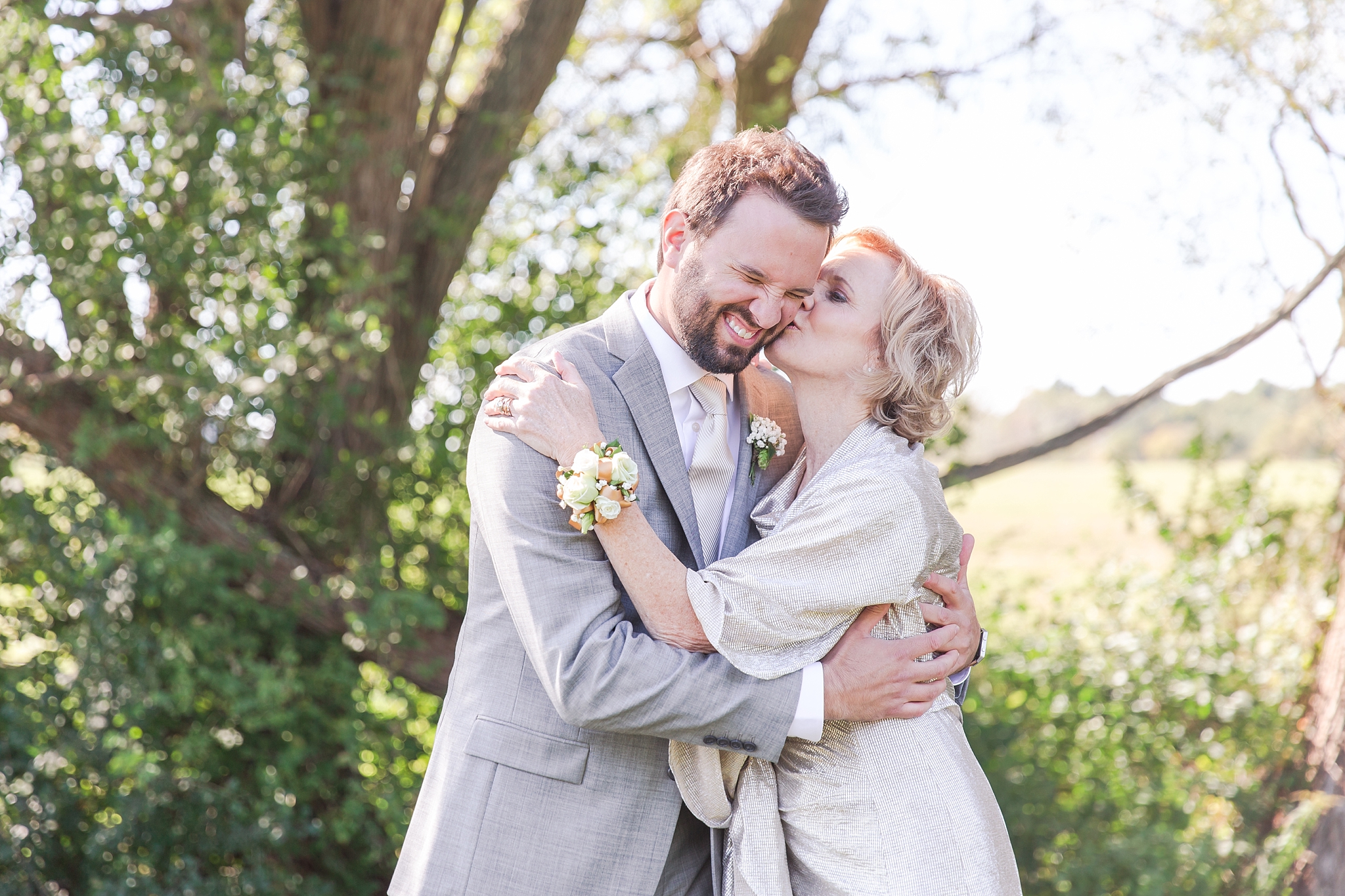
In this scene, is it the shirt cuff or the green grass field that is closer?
the shirt cuff

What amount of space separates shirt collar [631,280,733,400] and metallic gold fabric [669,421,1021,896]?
368 millimetres

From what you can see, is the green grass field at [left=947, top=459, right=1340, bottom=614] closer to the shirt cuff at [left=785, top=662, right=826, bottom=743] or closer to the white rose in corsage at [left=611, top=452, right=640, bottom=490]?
the shirt cuff at [left=785, top=662, right=826, bottom=743]

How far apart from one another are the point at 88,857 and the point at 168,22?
10.1ft

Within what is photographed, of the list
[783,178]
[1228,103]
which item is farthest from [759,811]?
[1228,103]

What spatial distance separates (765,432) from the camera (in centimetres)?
240

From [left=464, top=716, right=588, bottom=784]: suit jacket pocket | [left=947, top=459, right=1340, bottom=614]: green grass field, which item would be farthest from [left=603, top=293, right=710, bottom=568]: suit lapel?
[left=947, top=459, right=1340, bottom=614]: green grass field

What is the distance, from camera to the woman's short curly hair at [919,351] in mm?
2227

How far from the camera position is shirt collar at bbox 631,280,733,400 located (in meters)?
2.30

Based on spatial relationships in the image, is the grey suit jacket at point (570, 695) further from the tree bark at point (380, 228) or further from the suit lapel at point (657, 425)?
the tree bark at point (380, 228)

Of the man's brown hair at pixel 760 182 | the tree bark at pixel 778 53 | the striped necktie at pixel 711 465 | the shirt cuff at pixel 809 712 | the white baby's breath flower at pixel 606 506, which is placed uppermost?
the tree bark at pixel 778 53

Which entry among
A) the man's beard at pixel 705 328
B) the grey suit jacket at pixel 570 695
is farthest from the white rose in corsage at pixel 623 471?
the man's beard at pixel 705 328

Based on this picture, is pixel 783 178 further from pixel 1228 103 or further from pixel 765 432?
pixel 1228 103

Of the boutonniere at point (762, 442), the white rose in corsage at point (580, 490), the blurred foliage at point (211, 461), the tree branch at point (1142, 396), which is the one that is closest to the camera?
the white rose in corsage at point (580, 490)

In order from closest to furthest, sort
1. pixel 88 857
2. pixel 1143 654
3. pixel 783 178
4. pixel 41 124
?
pixel 783 178 → pixel 41 124 → pixel 88 857 → pixel 1143 654
